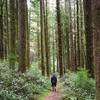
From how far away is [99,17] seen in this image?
6.00 meters

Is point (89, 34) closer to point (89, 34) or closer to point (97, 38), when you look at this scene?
point (89, 34)

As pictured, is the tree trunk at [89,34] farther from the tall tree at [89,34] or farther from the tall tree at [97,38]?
the tall tree at [97,38]

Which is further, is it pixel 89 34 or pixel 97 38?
pixel 89 34

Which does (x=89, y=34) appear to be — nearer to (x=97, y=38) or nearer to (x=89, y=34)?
(x=89, y=34)

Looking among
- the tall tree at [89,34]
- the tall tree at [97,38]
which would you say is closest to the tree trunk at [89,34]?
the tall tree at [89,34]

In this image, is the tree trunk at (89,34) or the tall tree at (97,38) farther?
the tree trunk at (89,34)

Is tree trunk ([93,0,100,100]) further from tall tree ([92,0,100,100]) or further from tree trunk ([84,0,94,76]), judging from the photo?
tree trunk ([84,0,94,76])

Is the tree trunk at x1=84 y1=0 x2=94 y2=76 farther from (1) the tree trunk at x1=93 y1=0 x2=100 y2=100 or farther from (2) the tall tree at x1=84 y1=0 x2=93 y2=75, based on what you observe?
(1) the tree trunk at x1=93 y1=0 x2=100 y2=100

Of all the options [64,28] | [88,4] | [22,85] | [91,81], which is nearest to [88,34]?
[88,4]

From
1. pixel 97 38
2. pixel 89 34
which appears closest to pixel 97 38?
pixel 97 38

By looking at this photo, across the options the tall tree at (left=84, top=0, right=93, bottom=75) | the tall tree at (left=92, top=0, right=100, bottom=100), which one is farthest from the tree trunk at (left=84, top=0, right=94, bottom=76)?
the tall tree at (left=92, top=0, right=100, bottom=100)

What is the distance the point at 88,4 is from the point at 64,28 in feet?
78.7

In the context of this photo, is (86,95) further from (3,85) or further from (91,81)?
(3,85)

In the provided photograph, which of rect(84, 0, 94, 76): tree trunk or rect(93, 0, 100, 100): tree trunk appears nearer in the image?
rect(93, 0, 100, 100): tree trunk
